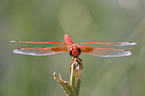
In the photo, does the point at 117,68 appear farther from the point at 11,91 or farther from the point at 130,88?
the point at 11,91

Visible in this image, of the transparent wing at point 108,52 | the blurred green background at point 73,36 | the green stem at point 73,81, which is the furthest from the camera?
the blurred green background at point 73,36

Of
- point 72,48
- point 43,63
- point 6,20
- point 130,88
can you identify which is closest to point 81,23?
point 43,63

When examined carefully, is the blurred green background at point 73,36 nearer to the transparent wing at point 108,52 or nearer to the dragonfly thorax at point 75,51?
the transparent wing at point 108,52

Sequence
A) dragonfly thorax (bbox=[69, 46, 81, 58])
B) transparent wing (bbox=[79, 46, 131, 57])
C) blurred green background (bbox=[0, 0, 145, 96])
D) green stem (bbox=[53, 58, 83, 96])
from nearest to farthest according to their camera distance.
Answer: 1. green stem (bbox=[53, 58, 83, 96])
2. dragonfly thorax (bbox=[69, 46, 81, 58])
3. transparent wing (bbox=[79, 46, 131, 57])
4. blurred green background (bbox=[0, 0, 145, 96])

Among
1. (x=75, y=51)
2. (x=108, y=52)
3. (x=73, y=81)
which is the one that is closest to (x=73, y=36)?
(x=108, y=52)

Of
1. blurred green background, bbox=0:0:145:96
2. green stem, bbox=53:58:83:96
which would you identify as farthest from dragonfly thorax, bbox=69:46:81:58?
blurred green background, bbox=0:0:145:96

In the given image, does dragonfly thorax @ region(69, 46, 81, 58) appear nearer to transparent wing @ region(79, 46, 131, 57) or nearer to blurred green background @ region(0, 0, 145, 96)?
transparent wing @ region(79, 46, 131, 57)

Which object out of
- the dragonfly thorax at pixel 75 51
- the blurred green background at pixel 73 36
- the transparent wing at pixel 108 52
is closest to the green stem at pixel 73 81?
the dragonfly thorax at pixel 75 51

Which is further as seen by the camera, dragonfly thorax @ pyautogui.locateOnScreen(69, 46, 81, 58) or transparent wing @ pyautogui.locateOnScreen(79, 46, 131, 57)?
transparent wing @ pyautogui.locateOnScreen(79, 46, 131, 57)

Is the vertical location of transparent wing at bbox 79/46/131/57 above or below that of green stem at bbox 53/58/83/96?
above

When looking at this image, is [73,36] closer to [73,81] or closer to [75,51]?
[75,51]
